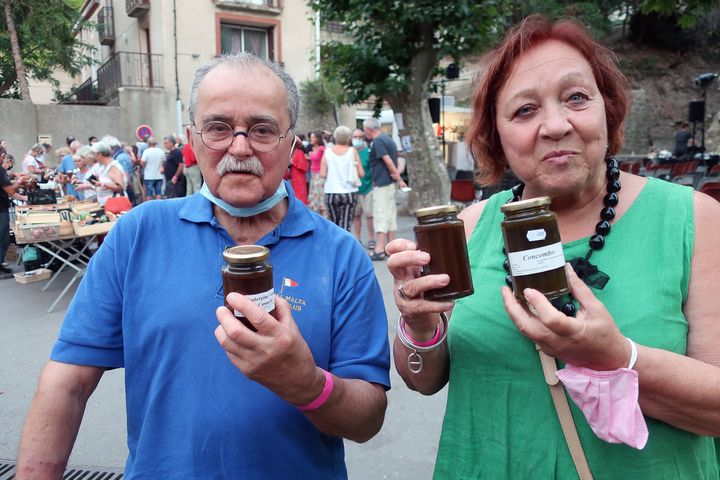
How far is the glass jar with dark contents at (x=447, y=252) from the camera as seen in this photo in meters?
1.31

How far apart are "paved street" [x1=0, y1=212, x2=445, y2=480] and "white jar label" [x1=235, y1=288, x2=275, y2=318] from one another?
2.20 metres

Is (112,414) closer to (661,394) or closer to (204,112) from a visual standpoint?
(204,112)

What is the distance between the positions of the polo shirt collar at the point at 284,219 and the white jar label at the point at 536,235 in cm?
70

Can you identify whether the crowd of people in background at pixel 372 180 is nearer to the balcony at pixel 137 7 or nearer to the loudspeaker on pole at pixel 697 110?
the balcony at pixel 137 7

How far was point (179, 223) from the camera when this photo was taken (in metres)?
1.64

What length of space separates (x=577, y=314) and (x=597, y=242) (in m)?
0.36

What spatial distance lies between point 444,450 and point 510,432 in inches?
8.7

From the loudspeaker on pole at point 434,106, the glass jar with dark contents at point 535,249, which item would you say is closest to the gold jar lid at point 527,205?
the glass jar with dark contents at point 535,249

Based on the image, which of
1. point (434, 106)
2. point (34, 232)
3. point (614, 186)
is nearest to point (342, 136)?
point (34, 232)

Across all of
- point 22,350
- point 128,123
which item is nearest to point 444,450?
point 22,350

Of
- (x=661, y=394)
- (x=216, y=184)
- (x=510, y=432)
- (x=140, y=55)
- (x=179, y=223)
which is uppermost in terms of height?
(x=140, y=55)

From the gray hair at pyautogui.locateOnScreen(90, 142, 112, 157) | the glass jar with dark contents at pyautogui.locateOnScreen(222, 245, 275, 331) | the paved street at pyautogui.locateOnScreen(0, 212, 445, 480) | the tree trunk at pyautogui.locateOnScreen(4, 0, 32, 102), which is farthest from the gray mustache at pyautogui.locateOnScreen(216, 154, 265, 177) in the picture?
the tree trunk at pyautogui.locateOnScreen(4, 0, 32, 102)

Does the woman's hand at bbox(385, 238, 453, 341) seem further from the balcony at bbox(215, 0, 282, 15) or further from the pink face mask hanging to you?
the balcony at bbox(215, 0, 282, 15)

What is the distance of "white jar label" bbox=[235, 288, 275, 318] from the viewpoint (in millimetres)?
1180
